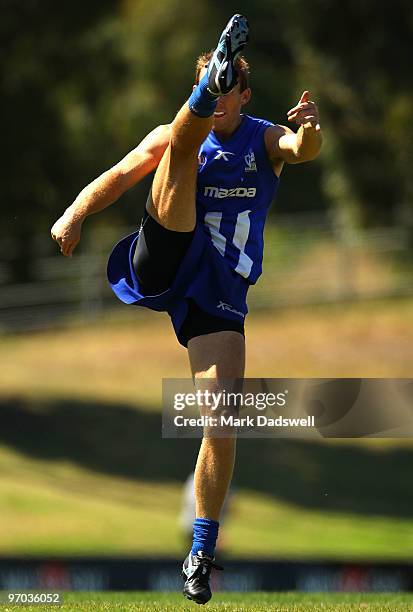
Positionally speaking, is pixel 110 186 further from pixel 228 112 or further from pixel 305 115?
pixel 305 115

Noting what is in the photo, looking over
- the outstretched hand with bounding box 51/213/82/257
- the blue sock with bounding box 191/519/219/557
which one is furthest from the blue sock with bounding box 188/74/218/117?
the blue sock with bounding box 191/519/219/557

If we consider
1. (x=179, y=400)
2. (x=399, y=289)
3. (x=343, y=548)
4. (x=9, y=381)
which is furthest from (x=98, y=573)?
(x=399, y=289)

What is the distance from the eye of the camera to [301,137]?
629 cm

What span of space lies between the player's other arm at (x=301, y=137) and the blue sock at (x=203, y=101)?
0.39m

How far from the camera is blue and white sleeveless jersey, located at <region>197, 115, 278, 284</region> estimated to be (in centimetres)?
654

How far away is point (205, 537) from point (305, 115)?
192 centimetres

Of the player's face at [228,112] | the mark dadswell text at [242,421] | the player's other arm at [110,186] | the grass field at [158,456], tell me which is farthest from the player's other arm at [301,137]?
the grass field at [158,456]

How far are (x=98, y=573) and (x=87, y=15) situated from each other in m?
14.1

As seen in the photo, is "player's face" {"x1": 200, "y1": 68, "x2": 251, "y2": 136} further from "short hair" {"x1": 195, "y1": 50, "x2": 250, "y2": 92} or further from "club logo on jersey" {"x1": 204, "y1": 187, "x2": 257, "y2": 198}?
"club logo on jersey" {"x1": 204, "y1": 187, "x2": 257, "y2": 198}

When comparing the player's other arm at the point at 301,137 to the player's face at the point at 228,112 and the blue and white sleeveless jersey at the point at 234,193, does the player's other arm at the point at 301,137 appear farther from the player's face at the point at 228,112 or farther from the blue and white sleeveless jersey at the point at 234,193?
the player's face at the point at 228,112

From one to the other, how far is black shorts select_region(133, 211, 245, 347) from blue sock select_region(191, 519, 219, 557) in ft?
2.68

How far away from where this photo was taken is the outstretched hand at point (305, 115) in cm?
627

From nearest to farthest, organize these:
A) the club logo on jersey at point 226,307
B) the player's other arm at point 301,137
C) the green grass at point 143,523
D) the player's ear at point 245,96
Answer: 1. the player's other arm at point 301,137
2. the club logo on jersey at point 226,307
3. the player's ear at point 245,96
4. the green grass at point 143,523

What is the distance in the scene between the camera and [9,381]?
23.8 metres
